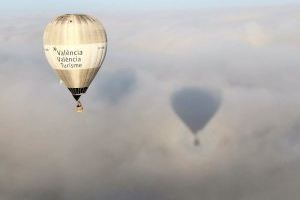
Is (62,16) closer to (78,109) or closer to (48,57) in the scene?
(48,57)

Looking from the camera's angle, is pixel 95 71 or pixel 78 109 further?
pixel 95 71

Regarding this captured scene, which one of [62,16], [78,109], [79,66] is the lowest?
[78,109]

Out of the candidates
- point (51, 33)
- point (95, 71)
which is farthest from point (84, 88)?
point (51, 33)

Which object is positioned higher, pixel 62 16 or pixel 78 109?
pixel 62 16

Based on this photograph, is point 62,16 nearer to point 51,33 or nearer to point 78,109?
point 51,33
